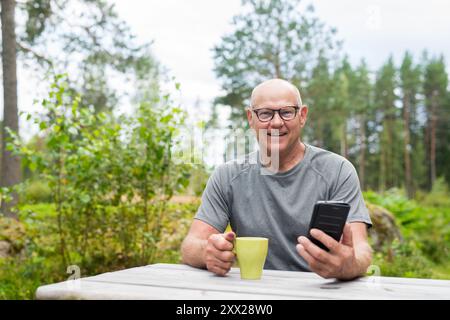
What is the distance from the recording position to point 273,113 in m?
2.13

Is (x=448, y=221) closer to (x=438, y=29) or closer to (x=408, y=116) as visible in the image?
(x=438, y=29)

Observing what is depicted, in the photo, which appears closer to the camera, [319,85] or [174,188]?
[174,188]

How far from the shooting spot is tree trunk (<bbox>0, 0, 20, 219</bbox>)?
21.7 ft

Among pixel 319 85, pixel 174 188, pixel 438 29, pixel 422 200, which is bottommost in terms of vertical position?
→ pixel 422 200

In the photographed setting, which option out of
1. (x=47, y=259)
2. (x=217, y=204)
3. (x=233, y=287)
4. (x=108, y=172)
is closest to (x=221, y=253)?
(x=233, y=287)

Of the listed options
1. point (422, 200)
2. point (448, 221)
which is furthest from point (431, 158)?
point (448, 221)

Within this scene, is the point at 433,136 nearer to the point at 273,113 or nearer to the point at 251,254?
the point at 273,113

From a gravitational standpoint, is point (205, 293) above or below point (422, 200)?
above

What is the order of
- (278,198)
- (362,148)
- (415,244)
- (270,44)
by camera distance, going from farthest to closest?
(362,148), (270,44), (415,244), (278,198)

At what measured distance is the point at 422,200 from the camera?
635 inches

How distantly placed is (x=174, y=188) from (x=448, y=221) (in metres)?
6.04

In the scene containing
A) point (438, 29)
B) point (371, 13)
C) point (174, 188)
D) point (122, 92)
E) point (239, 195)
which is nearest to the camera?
point (239, 195)

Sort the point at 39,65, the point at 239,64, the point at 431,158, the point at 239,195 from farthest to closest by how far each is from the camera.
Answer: the point at 431,158 < the point at 239,64 < the point at 39,65 < the point at 239,195

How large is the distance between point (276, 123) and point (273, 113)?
0.05 m
